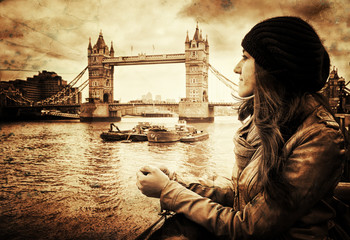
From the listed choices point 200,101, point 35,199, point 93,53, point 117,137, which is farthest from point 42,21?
point 93,53

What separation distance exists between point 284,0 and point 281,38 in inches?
117

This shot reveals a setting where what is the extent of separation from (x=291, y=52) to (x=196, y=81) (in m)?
40.5

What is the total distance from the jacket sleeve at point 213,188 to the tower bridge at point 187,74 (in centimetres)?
3554

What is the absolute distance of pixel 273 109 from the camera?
750 mm

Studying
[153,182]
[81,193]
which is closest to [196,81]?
[81,193]

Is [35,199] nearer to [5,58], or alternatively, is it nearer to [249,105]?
[5,58]

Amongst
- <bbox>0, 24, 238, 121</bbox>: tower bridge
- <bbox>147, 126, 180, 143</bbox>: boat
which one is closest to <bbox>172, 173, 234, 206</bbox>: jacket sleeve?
<bbox>147, 126, 180, 143</bbox>: boat

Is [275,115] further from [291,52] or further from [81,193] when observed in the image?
[81,193]

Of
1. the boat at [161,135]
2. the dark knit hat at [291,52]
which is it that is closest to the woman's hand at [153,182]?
the dark knit hat at [291,52]

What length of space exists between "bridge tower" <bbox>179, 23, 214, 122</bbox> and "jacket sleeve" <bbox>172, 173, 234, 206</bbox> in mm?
35545

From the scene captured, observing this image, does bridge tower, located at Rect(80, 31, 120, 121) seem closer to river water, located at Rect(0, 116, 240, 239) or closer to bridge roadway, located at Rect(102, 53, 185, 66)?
bridge roadway, located at Rect(102, 53, 185, 66)

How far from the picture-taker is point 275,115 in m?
0.75

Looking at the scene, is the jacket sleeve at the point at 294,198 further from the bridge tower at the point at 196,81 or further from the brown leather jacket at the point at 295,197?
the bridge tower at the point at 196,81

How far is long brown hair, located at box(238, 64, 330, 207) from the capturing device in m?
0.71
